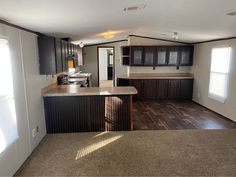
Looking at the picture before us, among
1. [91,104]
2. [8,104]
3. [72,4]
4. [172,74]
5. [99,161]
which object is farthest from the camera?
[172,74]

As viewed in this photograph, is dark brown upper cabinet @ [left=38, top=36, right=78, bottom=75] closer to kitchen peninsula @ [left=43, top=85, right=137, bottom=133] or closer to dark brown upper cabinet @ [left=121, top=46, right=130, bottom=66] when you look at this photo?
kitchen peninsula @ [left=43, top=85, right=137, bottom=133]

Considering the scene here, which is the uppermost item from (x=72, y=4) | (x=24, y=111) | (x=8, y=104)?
(x=72, y=4)

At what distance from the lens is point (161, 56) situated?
21.1 feet

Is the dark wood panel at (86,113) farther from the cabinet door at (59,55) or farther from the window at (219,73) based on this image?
the window at (219,73)

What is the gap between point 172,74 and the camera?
6789 millimetres

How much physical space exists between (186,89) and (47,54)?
198 inches

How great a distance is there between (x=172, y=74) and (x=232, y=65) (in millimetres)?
2512

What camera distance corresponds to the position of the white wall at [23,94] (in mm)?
2309

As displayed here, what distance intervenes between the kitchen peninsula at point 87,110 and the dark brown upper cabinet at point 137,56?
298cm

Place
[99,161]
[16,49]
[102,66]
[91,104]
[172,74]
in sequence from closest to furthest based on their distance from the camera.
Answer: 1. [16,49]
2. [99,161]
3. [91,104]
4. [172,74]
5. [102,66]

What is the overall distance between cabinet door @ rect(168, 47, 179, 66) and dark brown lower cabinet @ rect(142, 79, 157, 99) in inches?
37.1

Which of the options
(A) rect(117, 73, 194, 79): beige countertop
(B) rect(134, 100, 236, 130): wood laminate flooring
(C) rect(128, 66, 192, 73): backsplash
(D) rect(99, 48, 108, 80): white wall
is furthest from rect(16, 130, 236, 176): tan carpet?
(D) rect(99, 48, 108, 80): white wall

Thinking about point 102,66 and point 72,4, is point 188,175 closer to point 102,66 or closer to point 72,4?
point 72,4

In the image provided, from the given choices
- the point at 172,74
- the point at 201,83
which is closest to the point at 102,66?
the point at 172,74
